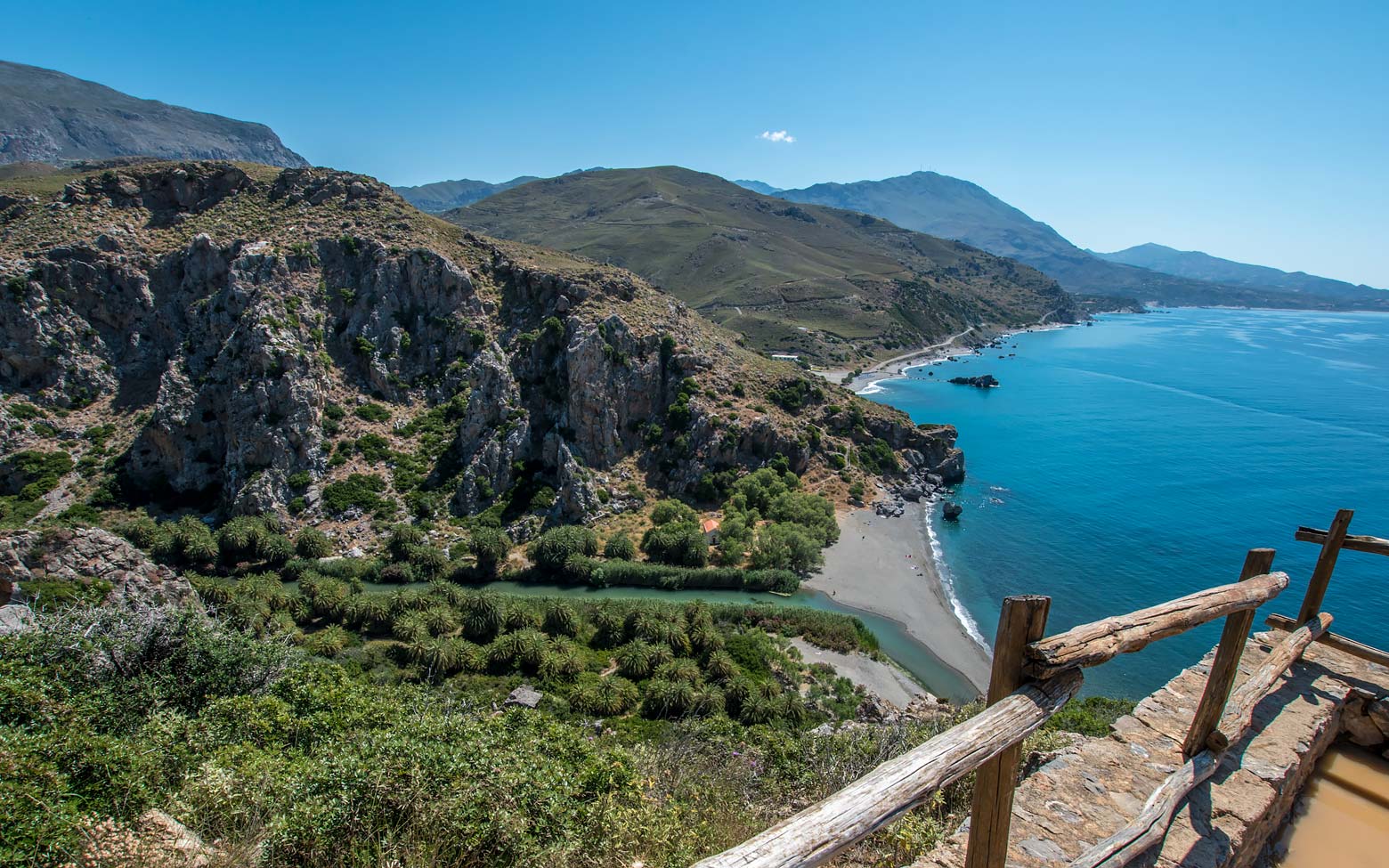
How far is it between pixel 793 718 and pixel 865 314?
479 ft

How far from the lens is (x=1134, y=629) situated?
214 inches

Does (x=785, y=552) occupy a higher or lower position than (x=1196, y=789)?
lower

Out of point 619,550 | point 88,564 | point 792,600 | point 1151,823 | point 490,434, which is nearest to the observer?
point 1151,823

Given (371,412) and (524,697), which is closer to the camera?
(524,697)

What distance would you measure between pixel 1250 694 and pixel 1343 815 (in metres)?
2.04

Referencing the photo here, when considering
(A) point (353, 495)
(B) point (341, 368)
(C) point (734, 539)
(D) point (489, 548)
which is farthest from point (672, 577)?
(B) point (341, 368)

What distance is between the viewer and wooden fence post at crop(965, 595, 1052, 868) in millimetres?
4586

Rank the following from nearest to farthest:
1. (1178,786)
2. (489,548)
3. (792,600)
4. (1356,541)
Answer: (1178,786) < (1356,541) < (792,600) < (489,548)

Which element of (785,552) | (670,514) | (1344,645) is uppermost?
(1344,645)

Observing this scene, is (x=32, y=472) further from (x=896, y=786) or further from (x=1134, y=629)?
(x=1134, y=629)

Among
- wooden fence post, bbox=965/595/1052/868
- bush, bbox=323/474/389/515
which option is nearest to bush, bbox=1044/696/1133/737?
wooden fence post, bbox=965/595/1052/868

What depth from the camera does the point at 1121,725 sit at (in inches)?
379

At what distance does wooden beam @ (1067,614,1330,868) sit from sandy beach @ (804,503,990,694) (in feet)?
94.4

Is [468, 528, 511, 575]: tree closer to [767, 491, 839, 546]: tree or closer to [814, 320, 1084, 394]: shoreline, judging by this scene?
[767, 491, 839, 546]: tree
